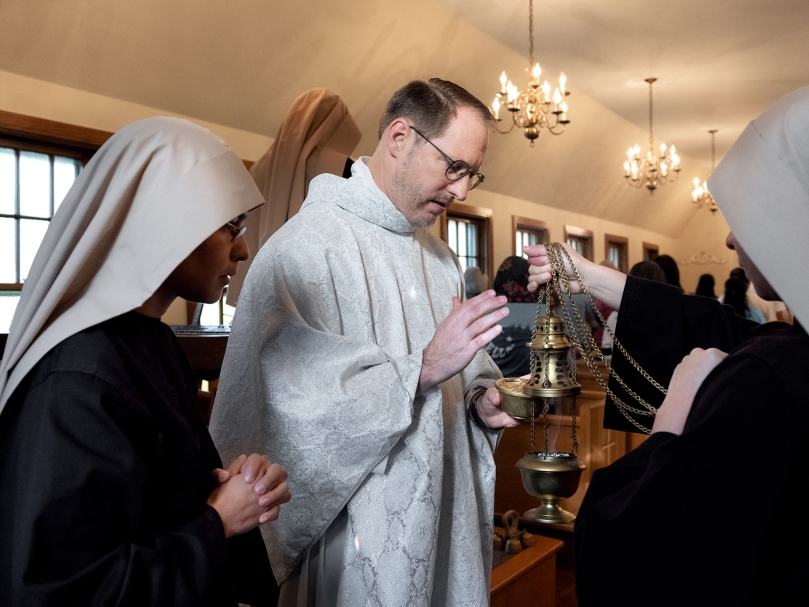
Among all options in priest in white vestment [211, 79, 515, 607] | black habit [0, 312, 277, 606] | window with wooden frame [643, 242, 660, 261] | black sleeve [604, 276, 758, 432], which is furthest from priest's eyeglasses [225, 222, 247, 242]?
window with wooden frame [643, 242, 660, 261]

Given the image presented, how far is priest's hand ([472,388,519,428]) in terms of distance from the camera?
2074mm

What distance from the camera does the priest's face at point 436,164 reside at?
6.84 ft

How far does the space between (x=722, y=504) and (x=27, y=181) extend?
4632 mm

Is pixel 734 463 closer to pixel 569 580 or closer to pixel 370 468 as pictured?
pixel 370 468

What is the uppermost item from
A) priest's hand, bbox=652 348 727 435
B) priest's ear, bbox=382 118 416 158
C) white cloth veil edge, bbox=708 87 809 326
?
priest's ear, bbox=382 118 416 158

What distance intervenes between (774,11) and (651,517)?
7.39m

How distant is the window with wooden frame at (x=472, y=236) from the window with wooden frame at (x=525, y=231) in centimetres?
65

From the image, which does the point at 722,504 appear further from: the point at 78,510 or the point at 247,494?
the point at 78,510

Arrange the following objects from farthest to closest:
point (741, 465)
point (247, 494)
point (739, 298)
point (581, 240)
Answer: point (581, 240) → point (739, 298) → point (247, 494) → point (741, 465)

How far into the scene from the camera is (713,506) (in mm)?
1159

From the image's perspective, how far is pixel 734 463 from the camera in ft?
3.76

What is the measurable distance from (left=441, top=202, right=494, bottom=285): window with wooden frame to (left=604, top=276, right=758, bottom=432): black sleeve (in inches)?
280

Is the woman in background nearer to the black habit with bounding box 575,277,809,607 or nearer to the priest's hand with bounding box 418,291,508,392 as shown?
the priest's hand with bounding box 418,291,508,392

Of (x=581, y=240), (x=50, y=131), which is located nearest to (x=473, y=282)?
(x=50, y=131)
